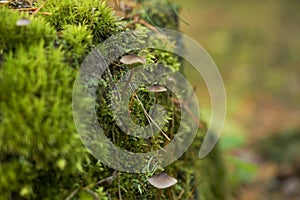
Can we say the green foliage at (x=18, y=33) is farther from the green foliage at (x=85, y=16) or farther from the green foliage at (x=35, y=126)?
the green foliage at (x=85, y=16)

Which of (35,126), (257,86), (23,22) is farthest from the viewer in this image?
(257,86)

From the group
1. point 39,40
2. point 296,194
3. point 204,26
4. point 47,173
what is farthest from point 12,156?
point 204,26

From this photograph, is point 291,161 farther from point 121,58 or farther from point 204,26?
point 204,26

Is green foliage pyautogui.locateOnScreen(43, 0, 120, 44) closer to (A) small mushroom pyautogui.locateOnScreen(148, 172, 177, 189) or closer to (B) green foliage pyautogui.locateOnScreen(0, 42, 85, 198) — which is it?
(B) green foliage pyautogui.locateOnScreen(0, 42, 85, 198)

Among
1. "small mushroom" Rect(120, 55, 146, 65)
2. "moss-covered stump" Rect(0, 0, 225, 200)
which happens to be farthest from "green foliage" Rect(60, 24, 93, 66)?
"small mushroom" Rect(120, 55, 146, 65)

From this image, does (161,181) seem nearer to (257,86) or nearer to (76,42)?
(76,42)

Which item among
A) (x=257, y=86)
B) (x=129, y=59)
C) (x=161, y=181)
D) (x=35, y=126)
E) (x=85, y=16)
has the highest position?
(x=85, y=16)

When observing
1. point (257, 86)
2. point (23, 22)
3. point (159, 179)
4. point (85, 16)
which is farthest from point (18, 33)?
point (257, 86)
